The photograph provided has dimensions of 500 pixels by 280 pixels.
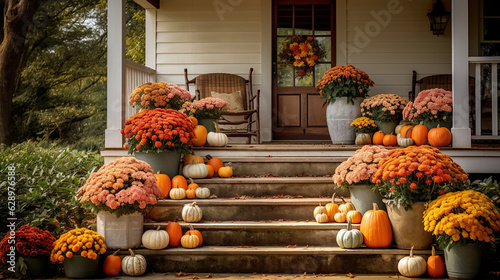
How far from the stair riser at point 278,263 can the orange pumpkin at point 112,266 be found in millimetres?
212

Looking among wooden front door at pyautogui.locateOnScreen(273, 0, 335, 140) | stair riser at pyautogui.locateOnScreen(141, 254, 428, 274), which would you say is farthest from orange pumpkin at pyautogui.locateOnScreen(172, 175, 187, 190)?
wooden front door at pyautogui.locateOnScreen(273, 0, 335, 140)

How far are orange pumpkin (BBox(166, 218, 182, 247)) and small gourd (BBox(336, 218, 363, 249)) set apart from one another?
1166mm

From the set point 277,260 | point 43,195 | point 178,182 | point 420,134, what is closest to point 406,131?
point 420,134

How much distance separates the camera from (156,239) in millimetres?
3590

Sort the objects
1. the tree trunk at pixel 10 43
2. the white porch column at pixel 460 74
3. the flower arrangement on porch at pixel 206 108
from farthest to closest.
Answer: the tree trunk at pixel 10 43 → the flower arrangement on porch at pixel 206 108 → the white porch column at pixel 460 74

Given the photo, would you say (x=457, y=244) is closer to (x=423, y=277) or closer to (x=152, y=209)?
(x=423, y=277)

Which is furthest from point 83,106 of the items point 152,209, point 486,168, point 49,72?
point 486,168

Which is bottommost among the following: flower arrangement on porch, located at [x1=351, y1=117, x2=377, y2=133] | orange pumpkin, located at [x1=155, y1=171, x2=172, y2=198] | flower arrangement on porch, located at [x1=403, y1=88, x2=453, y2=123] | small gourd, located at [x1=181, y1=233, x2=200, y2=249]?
small gourd, located at [x1=181, y1=233, x2=200, y2=249]

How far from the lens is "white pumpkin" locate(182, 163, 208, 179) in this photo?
14.7ft

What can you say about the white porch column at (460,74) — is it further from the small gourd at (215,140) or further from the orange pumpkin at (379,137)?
the small gourd at (215,140)

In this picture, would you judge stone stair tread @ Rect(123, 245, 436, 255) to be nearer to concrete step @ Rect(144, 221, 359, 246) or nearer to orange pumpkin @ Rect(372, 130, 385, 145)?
concrete step @ Rect(144, 221, 359, 246)

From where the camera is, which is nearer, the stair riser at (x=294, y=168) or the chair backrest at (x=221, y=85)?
the stair riser at (x=294, y=168)

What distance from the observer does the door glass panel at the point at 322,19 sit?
7047 millimetres

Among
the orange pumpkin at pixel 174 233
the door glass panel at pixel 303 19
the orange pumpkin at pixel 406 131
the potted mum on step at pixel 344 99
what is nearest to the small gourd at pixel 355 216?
the orange pumpkin at pixel 174 233
